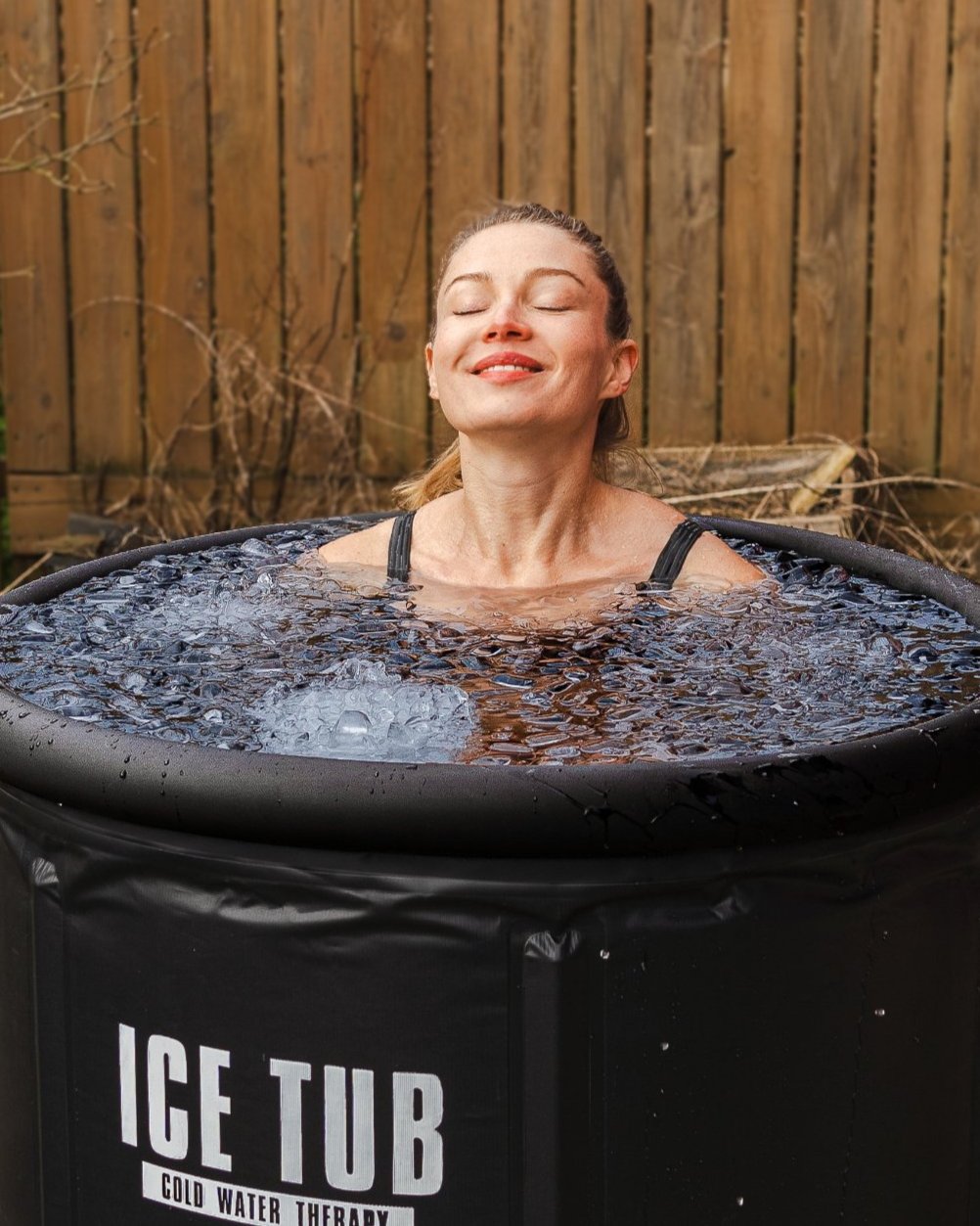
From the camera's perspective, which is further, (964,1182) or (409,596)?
(409,596)

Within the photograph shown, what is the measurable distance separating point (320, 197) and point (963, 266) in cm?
191

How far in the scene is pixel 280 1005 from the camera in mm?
1669

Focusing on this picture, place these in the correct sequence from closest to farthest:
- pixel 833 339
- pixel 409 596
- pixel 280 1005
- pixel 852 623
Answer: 1. pixel 280 1005
2. pixel 852 623
3. pixel 409 596
4. pixel 833 339

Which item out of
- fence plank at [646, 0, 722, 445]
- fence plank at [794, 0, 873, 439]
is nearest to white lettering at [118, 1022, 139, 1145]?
fence plank at [646, 0, 722, 445]

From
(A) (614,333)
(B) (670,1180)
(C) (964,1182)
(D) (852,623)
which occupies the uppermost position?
(A) (614,333)

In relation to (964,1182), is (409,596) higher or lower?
higher

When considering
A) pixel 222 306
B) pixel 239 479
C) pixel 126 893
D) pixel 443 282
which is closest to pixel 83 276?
pixel 222 306

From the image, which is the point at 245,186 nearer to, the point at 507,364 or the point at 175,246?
the point at 175,246

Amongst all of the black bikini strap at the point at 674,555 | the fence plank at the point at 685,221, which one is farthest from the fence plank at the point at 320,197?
the black bikini strap at the point at 674,555

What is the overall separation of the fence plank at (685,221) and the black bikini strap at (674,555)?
2.59 metres

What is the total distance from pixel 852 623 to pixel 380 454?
3.12m

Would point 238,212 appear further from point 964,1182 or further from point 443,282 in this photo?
point 964,1182

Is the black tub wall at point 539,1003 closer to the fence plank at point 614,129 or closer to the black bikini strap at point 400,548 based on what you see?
the black bikini strap at point 400,548

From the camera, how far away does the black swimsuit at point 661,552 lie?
2811mm
